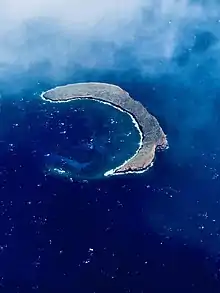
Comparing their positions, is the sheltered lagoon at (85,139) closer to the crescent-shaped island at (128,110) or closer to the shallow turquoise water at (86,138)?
the shallow turquoise water at (86,138)

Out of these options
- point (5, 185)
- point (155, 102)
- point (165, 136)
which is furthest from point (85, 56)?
point (5, 185)

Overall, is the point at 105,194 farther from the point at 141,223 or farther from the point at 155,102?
the point at 155,102

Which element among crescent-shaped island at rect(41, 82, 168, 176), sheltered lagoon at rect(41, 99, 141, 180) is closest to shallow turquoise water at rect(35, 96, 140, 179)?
sheltered lagoon at rect(41, 99, 141, 180)

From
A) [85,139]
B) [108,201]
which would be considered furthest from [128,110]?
[108,201]

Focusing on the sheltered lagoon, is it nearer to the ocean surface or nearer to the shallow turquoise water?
the shallow turquoise water

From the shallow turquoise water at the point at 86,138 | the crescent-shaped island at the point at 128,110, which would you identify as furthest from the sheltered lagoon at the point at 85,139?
the crescent-shaped island at the point at 128,110

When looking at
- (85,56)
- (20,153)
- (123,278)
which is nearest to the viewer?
(123,278)

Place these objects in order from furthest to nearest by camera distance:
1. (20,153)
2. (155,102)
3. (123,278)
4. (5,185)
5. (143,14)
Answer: (143,14) < (155,102) < (20,153) < (5,185) < (123,278)

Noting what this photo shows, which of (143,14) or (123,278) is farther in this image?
(143,14)
